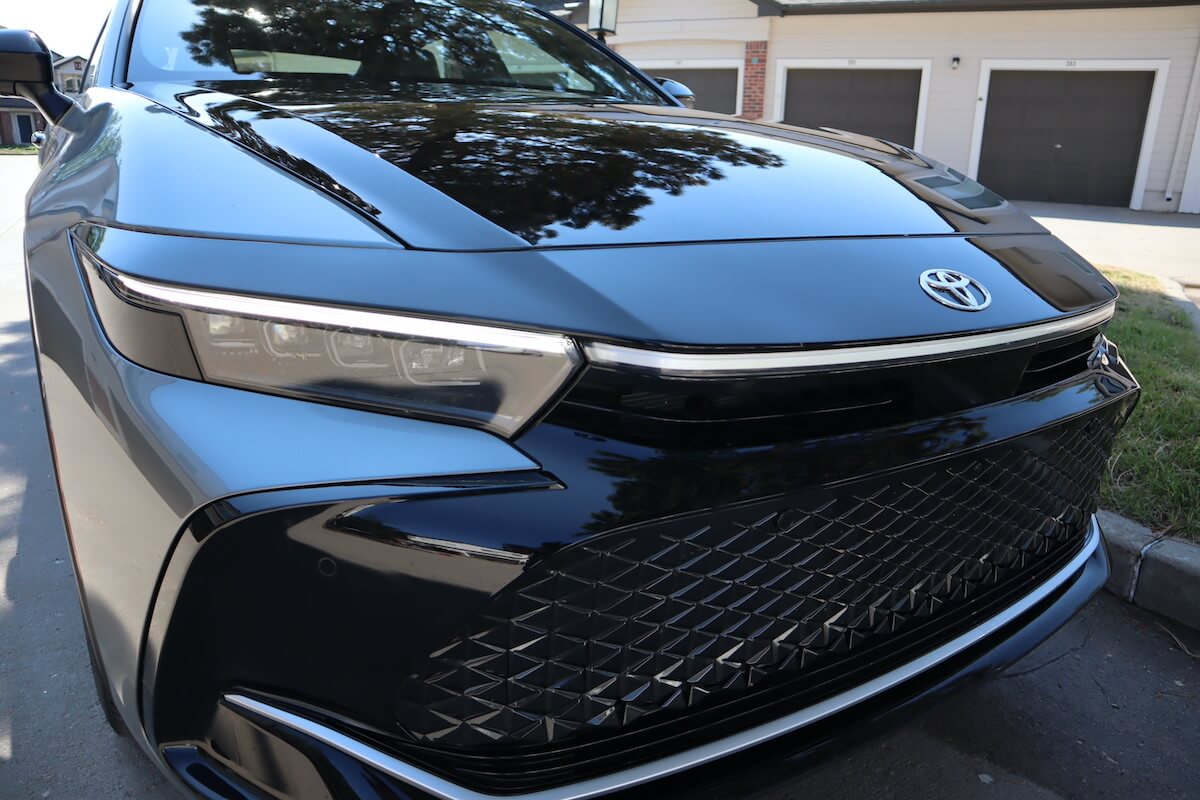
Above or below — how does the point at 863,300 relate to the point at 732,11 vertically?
below

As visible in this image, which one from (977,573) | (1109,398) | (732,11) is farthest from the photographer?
(732,11)

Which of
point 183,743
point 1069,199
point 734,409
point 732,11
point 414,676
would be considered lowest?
point 1069,199

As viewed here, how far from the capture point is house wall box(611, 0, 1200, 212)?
13.1 m

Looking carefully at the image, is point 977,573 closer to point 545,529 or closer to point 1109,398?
point 1109,398

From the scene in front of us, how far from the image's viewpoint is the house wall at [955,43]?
42.9 feet

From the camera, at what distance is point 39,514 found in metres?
2.77

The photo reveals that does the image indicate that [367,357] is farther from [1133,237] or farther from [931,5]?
[931,5]

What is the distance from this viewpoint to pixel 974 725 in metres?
1.96

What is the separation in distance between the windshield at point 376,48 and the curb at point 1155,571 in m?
1.99

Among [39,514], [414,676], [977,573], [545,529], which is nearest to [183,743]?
[414,676]

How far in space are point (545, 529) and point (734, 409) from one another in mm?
289

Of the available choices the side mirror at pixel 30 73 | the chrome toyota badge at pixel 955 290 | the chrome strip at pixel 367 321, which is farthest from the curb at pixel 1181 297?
the side mirror at pixel 30 73

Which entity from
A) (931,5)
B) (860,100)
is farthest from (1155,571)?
(860,100)

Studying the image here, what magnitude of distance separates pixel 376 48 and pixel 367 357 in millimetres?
1832
